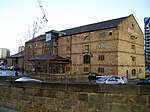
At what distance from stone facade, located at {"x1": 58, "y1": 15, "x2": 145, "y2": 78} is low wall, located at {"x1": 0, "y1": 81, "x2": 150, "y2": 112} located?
3626 cm

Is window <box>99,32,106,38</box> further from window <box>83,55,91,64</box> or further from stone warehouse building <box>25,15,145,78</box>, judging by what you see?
window <box>83,55,91,64</box>

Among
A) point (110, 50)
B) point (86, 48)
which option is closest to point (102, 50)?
point (110, 50)

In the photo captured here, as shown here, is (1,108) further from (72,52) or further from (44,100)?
(72,52)

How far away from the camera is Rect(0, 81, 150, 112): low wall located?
6406mm

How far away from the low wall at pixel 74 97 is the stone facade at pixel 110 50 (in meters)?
36.3

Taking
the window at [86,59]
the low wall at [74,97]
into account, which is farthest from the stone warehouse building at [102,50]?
the low wall at [74,97]

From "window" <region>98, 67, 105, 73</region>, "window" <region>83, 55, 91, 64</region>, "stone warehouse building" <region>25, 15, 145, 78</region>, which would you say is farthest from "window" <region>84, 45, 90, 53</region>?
"window" <region>98, 67, 105, 73</region>

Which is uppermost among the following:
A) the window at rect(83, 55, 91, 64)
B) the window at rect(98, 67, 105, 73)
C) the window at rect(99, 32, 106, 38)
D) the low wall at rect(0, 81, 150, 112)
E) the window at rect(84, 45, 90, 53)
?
the window at rect(99, 32, 106, 38)

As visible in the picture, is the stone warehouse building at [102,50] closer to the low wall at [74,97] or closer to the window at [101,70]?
the window at [101,70]

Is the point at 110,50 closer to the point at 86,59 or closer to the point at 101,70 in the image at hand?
the point at 101,70

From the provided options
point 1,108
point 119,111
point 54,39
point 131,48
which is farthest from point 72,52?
point 119,111

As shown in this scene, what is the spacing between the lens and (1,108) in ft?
35.3

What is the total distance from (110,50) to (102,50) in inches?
95.0

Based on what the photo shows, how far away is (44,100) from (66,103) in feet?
4.33
